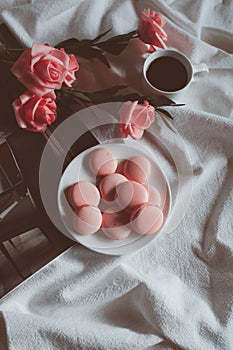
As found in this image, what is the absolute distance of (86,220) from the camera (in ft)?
1.73

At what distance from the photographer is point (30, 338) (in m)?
A: 0.51

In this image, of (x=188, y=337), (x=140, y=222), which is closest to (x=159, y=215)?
(x=140, y=222)

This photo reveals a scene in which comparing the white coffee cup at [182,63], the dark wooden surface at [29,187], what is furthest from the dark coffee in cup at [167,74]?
the dark wooden surface at [29,187]

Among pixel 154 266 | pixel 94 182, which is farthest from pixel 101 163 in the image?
pixel 154 266

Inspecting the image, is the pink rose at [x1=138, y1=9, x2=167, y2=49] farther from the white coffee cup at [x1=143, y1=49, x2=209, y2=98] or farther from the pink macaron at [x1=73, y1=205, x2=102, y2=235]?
the pink macaron at [x1=73, y1=205, x2=102, y2=235]

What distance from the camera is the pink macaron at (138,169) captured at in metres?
0.56

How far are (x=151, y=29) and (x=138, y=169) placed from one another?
172 millimetres

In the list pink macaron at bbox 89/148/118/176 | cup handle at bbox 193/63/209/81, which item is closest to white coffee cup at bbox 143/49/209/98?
cup handle at bbox 193/63/209/81

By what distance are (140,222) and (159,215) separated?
0.02 m

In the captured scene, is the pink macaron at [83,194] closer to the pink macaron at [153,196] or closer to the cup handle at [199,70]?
the pink macaron at [153,196]

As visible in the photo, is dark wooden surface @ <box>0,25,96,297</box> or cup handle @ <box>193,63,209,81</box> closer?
dark wooden surface @ <box>0,25,96,297</box>

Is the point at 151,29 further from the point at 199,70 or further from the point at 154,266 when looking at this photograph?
the point at 154,266

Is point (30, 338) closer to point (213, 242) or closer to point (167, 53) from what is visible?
point (213, 242)

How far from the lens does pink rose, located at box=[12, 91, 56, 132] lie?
545 mm
